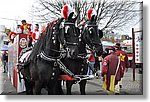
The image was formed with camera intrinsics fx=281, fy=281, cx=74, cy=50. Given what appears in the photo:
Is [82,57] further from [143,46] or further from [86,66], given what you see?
[143,46]

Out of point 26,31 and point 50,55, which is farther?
point 26,31

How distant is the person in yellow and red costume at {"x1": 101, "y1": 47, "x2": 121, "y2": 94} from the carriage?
0.60 meters

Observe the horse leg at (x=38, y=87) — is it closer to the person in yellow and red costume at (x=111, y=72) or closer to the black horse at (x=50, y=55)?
the black horse at (x=50, y=55)

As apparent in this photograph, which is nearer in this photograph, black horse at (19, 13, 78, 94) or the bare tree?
black horse at (19, 13, 78, 94)

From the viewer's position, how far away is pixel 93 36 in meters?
1.95

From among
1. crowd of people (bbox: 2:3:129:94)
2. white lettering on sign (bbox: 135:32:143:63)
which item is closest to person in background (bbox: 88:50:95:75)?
crowd of people (bbox: 2:3:129:94)

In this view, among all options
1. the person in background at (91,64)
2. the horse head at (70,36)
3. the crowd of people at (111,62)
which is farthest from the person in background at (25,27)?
the person in background at (91,64)

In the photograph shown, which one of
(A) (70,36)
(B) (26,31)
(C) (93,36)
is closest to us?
(A) (70,36)

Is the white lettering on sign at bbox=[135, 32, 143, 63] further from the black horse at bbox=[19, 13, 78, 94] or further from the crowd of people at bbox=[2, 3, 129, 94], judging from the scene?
the black horse at bbox=[19, 13, 78, 94]

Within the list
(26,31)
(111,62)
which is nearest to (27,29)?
(26,31)

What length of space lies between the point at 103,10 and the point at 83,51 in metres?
0.34

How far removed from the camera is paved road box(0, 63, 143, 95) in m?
2.04

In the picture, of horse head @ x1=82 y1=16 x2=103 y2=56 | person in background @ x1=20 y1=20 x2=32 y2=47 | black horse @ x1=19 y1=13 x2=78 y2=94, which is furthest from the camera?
person in background @ x1=20 y1=20 x2=32 y2=47

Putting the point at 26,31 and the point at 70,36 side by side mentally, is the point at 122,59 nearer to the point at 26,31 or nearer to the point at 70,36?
the point at 70,36
